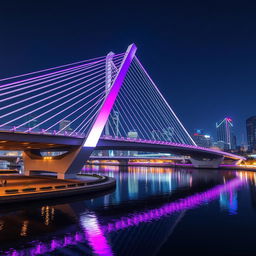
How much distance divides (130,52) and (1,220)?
77.8 feet

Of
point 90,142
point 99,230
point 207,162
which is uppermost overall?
point 90,142

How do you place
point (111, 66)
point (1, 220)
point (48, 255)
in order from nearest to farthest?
point (48, 255), point (1, 220), point (111, 66)

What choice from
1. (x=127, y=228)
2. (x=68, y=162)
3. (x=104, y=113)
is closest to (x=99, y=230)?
(x=127, y=228)

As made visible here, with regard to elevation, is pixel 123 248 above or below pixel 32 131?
below

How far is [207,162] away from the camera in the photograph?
72250 mm

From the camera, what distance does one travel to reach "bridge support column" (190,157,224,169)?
69750 millimetres

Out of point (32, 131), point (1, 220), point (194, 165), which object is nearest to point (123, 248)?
point (1, 220)

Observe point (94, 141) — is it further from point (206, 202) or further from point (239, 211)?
point (239, 211)

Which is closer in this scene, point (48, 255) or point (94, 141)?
point (48, 255)

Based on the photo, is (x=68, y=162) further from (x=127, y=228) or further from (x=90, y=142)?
(x=127, y=228)

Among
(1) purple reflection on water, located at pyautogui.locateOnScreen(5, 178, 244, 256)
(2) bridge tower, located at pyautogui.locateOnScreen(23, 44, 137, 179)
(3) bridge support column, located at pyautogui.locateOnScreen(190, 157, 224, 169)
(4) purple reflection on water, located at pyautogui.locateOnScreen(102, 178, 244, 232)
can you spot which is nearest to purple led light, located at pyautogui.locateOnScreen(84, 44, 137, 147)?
(2) bridge tower, located at pyautogui.locateOnScreen(23, 44, 137, 179)

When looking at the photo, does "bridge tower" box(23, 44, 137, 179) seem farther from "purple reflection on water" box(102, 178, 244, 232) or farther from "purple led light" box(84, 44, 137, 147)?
"purple reflection on water" box(102, 178, 244, 232)

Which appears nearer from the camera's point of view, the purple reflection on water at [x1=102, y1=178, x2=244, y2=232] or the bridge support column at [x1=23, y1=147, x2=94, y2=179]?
the purple reflection on water at [x1=102, y1=178, x2=244, y2=232]

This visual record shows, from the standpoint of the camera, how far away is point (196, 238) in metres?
10.1
